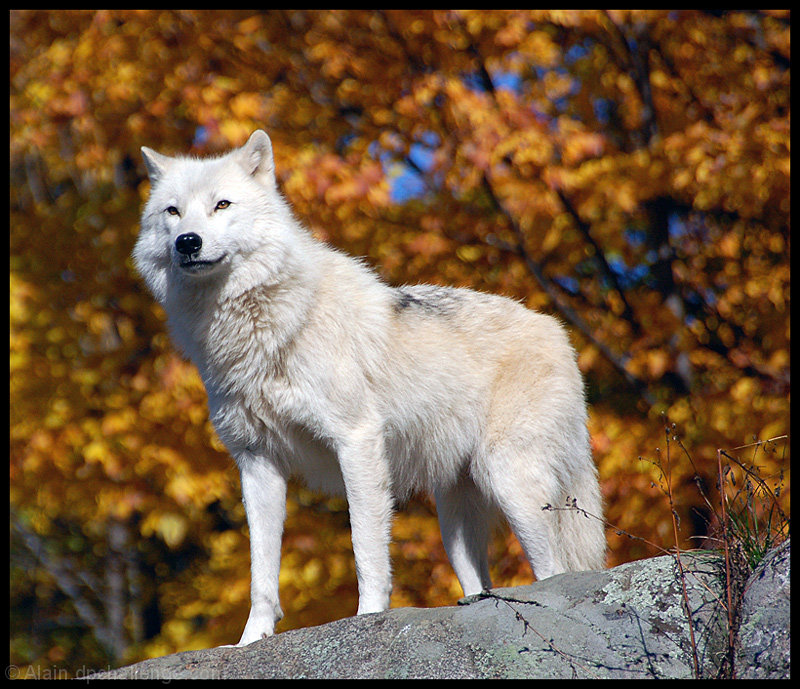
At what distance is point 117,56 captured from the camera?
22.5 feet

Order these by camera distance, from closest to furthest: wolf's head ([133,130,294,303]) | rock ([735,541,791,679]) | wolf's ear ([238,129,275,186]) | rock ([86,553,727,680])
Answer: rock ([735,541,791,679]), rock ([86,553,727,680]), wolf's head ([133,130,294,303]), wolf's ear ([238,129,275,186])

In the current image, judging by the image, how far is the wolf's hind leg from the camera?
4613mm

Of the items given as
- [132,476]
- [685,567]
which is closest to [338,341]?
[685,567]

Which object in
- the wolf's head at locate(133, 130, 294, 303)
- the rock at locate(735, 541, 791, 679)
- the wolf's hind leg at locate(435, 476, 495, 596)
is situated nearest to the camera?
the rock at locate(735, 541, 791, 679)

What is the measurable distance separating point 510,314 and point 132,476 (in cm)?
414

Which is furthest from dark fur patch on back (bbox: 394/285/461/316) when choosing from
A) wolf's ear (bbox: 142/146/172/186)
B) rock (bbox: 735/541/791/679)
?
rock (bbox: 735/541/791/679)

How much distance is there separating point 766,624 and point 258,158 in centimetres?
324

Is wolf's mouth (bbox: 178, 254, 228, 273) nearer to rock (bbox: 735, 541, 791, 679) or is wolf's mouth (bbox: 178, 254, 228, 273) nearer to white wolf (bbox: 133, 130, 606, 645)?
white wolf (bbox: 133, 130, 606, 645)

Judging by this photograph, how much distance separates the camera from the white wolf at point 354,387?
3.93 m

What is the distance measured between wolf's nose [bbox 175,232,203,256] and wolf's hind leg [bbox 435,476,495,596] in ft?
6.45

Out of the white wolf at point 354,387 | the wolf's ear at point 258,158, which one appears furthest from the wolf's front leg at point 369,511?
the wolf's ear at point 258,158

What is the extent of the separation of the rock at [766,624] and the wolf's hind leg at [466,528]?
1808 mm

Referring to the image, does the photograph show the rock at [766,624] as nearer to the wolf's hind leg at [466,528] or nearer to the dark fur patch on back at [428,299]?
the wolf's hind leg at [466,528]

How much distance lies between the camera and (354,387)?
13.2ft
